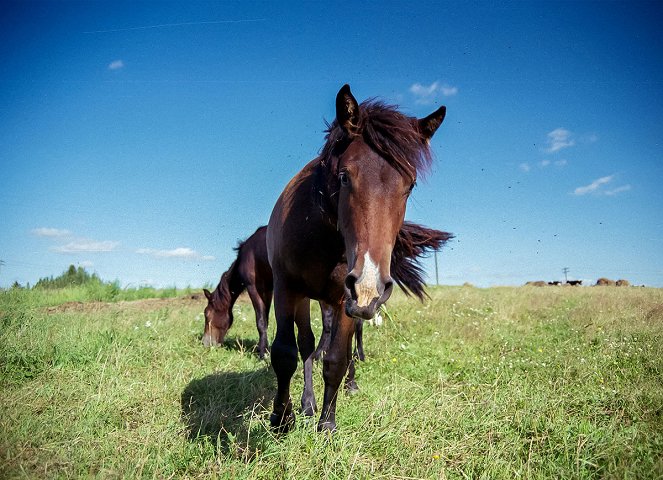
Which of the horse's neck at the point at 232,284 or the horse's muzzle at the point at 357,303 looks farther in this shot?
the horse's neck at the point at 232,284

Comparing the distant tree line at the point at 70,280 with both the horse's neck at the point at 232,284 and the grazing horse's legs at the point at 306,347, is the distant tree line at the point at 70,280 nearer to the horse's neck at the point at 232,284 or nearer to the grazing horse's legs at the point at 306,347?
the horse's neck at the point at 232,284

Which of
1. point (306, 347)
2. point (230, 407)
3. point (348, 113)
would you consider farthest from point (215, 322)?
point (348, 113)

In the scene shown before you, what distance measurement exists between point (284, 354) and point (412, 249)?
1.60 meters

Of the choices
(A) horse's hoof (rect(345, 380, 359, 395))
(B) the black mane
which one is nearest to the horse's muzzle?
(B) the black mane

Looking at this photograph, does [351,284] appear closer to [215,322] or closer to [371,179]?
[371,179]

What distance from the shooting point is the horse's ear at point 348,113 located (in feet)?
8.70

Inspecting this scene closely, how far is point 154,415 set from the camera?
335 cm

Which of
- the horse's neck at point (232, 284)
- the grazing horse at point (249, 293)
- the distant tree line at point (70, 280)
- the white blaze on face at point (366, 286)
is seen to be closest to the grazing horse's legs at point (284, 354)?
the white blaze on face at point (366, 286)

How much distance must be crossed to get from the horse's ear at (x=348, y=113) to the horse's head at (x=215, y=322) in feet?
18.2

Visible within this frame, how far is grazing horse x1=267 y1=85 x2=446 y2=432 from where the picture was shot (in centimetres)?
226

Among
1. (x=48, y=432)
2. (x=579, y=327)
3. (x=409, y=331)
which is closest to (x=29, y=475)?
(x=48, y=432)

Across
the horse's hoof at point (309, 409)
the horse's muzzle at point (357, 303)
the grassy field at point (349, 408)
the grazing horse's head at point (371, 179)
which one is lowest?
the horse's hoof at point (309, 409)

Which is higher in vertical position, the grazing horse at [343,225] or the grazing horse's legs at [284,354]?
the grazing horse at [343,225]

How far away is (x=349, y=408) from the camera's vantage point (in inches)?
143
